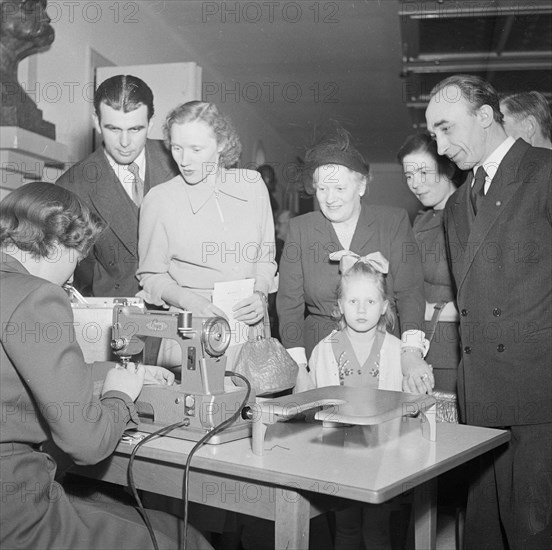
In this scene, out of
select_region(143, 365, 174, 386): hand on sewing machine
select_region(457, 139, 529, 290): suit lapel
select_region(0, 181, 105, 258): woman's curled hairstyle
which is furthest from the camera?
select_region(457, 139, 529, 290): suit lapel

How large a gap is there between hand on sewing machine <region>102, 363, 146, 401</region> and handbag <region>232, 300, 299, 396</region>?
17.7 inches

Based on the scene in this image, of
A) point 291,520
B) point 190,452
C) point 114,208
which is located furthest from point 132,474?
point 114,208

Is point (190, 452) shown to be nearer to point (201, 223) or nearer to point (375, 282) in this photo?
point (375, 282)

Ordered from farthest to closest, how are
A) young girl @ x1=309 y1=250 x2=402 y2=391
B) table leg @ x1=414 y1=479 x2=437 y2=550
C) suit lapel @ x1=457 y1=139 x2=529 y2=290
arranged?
1. young girl @ x1=309 y1=250 x2=402 y2=391
2. suit lapel @ x1=457 y1=139 x2=529 y2=290
3. table leg @ x1=414 y1=479 x2=437 y2=550

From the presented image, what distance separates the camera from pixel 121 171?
8.70ft

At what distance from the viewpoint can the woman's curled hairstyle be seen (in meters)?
1.57

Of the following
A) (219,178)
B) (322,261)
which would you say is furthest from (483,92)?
(219,178)

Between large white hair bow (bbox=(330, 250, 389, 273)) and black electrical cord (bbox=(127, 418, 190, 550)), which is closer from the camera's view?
black electrical cord (bbox=(127, 418, 190, 550))

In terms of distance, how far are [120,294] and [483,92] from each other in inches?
56.6

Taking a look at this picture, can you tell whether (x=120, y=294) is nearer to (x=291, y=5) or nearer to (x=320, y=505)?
(x=320, y=505)

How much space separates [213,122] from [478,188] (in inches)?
35.5

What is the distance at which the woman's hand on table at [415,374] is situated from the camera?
216 cm

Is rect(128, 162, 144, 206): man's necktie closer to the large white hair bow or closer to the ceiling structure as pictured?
the ceiling structure

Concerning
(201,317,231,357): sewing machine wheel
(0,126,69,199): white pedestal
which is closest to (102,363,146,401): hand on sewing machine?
(201,317,231,357): sewing machine wheel
